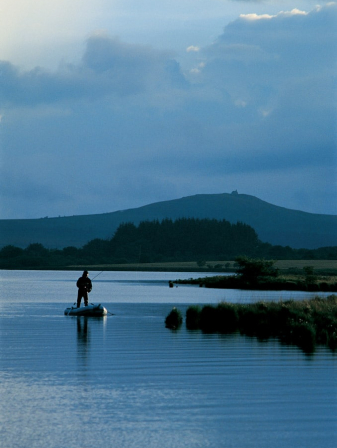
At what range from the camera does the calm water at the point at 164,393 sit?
12969 mm

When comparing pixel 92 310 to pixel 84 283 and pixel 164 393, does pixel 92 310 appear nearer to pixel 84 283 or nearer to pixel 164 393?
pixel 84 283

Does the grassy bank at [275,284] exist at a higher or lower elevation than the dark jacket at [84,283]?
lower

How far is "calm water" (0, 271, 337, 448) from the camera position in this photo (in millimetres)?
12969

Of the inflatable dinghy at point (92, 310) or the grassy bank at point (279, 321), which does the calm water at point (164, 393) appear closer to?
the grassy bank at point (279, 321)

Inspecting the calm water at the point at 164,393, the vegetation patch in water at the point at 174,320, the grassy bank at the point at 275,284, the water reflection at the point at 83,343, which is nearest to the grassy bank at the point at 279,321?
the vegetation patch in water at the point at 174,320

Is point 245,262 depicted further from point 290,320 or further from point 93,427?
point 93,427

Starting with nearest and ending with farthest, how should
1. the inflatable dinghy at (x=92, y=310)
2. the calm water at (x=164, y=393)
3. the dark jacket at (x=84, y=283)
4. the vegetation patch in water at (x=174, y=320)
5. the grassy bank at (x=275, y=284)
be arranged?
1. the calm water at (x=164, y=393)
2. the vegetation patch in water at (x=174, y=320)
3. the dark jacket at (x=84, y=283)
4. the inflatable dinghy at (x=92, y=310)
5. the grassy bank at (x=275, y=284)

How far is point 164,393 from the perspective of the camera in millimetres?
16906

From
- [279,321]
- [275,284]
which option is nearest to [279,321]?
[279,321]

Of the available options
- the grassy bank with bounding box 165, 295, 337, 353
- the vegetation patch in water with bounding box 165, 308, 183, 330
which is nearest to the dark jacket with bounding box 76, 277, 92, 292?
the vegetation patch in water with bounding box 165, 308, 183, 330

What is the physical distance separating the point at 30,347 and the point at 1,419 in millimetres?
12237

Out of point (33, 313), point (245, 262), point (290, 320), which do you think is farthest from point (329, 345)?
point (245, 262)

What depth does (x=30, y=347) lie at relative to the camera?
26312 millimetres

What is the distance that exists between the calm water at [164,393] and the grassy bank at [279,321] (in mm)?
1817
